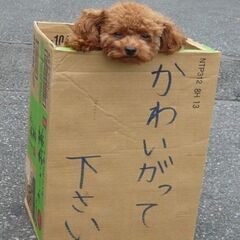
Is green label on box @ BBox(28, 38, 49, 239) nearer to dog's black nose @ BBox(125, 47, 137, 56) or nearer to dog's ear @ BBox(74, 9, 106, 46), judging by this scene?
dog's ear @ BBox(74, 9, 106, 46)

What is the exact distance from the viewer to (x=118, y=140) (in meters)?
2.37

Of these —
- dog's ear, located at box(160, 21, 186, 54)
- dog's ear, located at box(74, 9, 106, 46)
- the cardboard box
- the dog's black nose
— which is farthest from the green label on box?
dog's ear, located at box(160, 21, 186, 54)

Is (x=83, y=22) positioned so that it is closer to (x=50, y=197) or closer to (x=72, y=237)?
(x=50, y=197)

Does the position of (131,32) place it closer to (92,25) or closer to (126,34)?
(126,34)

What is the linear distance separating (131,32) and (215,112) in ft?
8.01

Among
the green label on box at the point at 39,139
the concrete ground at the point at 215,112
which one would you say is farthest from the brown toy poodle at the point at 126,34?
the concrete ground at the point at 215,112

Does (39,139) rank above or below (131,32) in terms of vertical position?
below

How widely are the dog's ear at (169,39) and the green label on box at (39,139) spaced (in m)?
0.46

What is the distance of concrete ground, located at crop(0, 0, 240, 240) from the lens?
2.96m

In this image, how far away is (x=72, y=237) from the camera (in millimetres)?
2525

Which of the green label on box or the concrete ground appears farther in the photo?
the concrete ground

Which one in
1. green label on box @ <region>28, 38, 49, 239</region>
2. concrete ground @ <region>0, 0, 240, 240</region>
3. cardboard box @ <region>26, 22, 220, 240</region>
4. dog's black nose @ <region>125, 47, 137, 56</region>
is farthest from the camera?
concrete ground @ <region>0, 0, 240, 240</region>

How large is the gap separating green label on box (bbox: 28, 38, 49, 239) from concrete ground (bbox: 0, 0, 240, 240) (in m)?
0.20

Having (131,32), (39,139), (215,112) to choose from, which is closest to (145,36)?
(131,32)
